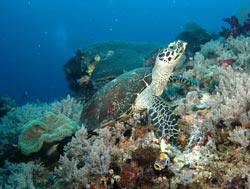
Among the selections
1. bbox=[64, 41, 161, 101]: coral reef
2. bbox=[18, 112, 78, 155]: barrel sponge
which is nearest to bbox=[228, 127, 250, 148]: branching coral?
bbox=[18, 112, 78, 155]: barrel sponge

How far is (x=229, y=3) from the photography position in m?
144

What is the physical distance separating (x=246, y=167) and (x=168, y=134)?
47.5 inches

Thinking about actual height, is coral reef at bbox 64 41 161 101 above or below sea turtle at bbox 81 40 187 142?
above

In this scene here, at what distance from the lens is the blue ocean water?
122062mm

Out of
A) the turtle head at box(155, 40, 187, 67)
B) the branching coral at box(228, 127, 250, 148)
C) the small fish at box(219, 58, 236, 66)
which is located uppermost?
the small fish at box(219, 58, 236, 66)

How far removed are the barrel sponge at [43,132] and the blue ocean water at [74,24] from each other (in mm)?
106193

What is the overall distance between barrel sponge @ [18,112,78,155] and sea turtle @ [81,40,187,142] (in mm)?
406

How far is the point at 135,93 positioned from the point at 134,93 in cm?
2

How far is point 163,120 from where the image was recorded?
3.86 metres

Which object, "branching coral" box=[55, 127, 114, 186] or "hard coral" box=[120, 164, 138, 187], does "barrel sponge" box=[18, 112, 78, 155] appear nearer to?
"branching coral" box=[55, 127, 114, 186]

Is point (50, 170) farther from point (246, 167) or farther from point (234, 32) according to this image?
point (234, 32)

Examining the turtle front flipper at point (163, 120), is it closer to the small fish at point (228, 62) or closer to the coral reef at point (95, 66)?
the small fish at point (228, 62)

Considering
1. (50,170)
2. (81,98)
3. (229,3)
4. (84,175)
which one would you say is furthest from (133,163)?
(229,3)

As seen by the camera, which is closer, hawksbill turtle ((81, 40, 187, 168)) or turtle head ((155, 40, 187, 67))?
hawksbill turtle ((81, 40, 187, 168))
